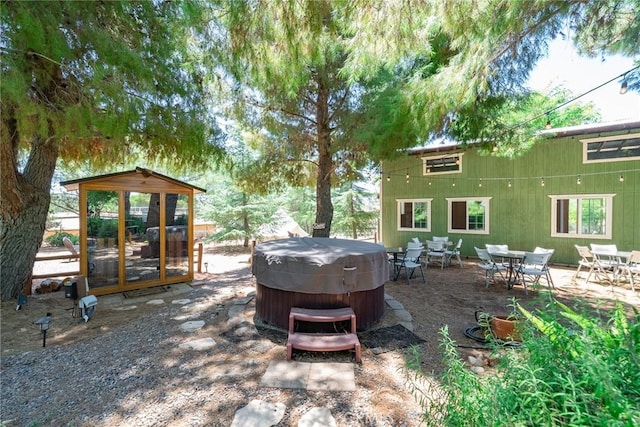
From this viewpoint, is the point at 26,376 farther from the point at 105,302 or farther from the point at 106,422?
the point at 105,302

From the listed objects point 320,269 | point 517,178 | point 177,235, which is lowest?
point 320,269

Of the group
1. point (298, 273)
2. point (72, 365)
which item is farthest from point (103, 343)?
point (298, 273)

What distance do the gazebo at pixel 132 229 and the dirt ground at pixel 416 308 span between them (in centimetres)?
73

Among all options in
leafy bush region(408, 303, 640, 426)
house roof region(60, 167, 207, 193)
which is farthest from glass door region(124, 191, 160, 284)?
leafy bush region(408, 303, 640, 426)

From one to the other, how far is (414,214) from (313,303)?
8811mm

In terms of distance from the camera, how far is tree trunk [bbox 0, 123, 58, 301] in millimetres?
4562

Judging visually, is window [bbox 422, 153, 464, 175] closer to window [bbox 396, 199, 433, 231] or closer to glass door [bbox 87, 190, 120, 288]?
window [bbox 396, 199, 433, 231]

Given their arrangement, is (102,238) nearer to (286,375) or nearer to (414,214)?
(286,375)

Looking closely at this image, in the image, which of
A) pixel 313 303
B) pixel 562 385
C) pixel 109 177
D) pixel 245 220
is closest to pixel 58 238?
pixel 245 220

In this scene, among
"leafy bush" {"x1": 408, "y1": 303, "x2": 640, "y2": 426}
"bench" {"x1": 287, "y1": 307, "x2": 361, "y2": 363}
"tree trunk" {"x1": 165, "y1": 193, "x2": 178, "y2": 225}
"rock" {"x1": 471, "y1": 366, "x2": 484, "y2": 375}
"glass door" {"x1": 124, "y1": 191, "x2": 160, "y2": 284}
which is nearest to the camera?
"leafy bush" {"x1": 408, "y1": 303, "x2": 640, "y2": 426}

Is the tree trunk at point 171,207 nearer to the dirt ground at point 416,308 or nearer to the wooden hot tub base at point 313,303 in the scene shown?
the dirt ground at point 416,308

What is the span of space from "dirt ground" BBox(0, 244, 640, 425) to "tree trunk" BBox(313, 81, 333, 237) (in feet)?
6.88

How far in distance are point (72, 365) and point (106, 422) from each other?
125 cm

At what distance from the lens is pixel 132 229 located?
5.71m
